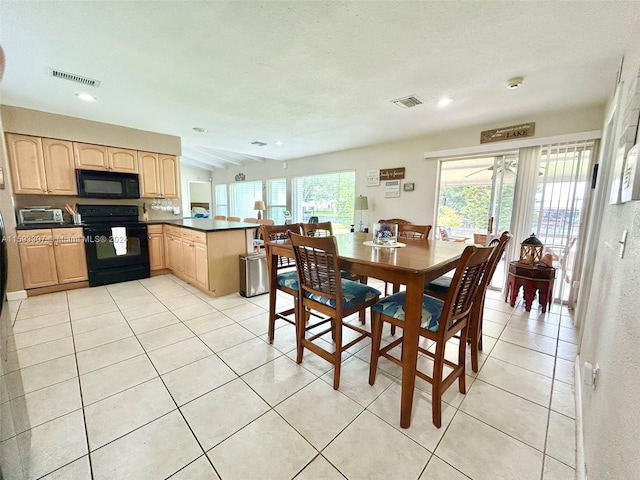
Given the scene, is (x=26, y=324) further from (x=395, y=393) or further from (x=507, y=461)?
(x=507, y=461)

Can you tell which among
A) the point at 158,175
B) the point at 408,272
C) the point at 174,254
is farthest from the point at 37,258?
the point at 408,272

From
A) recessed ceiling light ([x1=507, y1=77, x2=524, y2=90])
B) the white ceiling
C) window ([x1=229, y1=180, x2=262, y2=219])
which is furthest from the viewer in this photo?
window ([x1=229, y1=180, x2=262, y2=219])

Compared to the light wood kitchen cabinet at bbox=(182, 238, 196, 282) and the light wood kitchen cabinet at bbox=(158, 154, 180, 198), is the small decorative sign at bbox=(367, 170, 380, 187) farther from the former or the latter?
the light wood kitchen cabinet at bbox=(158, 154, 180, 198)

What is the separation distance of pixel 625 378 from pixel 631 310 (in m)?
0.22

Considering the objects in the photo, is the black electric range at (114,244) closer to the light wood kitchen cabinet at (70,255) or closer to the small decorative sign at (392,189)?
the light wood kitchen cabinet at (70,255)

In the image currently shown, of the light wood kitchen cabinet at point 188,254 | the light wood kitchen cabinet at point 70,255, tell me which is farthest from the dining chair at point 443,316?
the light wood kitchen cabinet at point 70,255

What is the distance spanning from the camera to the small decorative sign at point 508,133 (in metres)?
3.15

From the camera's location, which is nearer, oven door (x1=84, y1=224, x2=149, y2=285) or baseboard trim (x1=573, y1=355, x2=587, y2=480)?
baseboard trim (x1=573, y1=355, x2=587, y2=480)

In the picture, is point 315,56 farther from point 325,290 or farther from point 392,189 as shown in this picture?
point 392,189

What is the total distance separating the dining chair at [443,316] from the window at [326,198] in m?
3.83

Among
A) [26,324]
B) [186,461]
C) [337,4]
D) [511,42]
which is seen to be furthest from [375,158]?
[26,324]

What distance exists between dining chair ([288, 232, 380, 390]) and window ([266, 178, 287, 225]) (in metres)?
5.04

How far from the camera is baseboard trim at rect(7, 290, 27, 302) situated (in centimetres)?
312

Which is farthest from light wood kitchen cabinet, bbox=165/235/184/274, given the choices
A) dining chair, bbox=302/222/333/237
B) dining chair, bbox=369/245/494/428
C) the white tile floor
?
dining chair, bbox=369/245/494/428
